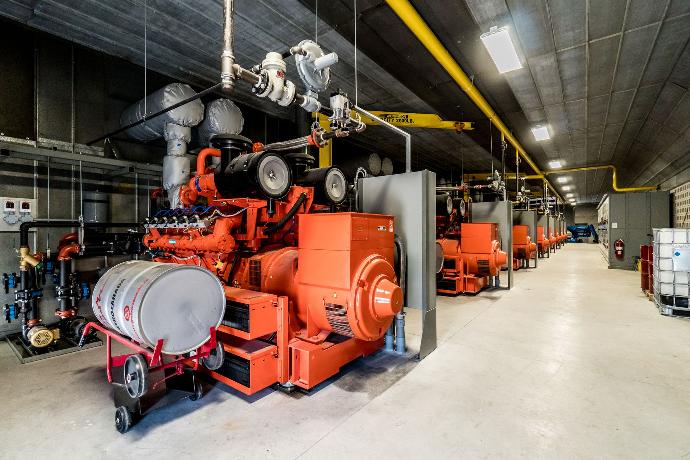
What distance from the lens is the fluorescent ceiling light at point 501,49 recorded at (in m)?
4.29

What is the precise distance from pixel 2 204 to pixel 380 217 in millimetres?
4313

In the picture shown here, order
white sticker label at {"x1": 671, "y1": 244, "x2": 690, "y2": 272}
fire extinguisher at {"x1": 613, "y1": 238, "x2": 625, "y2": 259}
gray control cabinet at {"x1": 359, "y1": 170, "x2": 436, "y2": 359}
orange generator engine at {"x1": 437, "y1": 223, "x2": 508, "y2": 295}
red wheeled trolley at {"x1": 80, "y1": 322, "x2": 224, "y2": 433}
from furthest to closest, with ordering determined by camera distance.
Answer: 1. fire extinguisher at {"x1": 613, "y1": 238, "x2": 625, "y2": 259}
2. orange generator engine at {"x1": 437, "y1": 223, "x2": 508, "y2": 295}
3. white sticker label at {"x1": 671, "y1": 244, "x2": 690, "y2": 272}
4. gray control cabinet at {"x1": 359, "y1": 170, "x2": 436, "y2": 359}
5. red wheeled trolley at {"x1": 80, "y1": 322, "x2": 224, "y2": 433}

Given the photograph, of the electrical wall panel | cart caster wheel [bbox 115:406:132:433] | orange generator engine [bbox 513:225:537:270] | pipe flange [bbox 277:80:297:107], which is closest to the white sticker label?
orange generator engine [bbox 513:225:537:270]

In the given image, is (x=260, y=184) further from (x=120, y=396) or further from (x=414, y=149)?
(x=414, y=149)

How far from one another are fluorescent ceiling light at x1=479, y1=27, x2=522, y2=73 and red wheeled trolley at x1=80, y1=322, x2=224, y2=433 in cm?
472

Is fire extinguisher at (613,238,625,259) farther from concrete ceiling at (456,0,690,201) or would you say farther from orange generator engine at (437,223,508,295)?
orange generator engine at (437,223,508,295)

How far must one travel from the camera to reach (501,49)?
4.66 meters

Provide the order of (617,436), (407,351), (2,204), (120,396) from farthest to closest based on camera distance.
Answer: (2,204) < (407,351) < (120,396) < (617,436)

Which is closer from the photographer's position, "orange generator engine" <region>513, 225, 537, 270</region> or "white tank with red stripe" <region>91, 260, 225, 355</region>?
"white tank with red stripe" <region>91, 260, 225, 355</region>

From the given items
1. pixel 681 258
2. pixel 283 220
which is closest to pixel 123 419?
pixel 283 220

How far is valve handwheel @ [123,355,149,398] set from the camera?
2.07 metres

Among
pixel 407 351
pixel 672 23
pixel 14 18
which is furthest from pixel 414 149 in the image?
pixel 14 18

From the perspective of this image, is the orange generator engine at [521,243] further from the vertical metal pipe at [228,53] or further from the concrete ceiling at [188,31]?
the vertical metal pipe at [228,53]

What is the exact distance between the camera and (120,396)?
226cm
